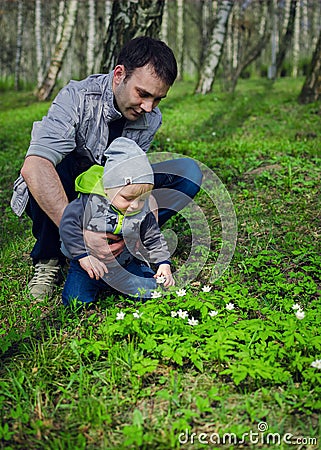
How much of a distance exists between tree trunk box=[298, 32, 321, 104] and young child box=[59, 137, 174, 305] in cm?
636

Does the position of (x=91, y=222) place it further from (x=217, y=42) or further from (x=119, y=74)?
(x=217, y=42)

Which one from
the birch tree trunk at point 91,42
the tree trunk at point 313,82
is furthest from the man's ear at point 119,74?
the birch tree trunk at point 91,42

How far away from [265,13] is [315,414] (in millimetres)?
29966

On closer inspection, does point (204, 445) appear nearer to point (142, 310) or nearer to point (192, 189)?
point (142, 310)

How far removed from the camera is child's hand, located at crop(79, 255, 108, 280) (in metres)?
2.87

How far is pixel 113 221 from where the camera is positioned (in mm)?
2965

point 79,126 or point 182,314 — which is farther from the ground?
point 79,126

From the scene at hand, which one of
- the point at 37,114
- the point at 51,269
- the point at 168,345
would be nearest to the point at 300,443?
the point at 168,345

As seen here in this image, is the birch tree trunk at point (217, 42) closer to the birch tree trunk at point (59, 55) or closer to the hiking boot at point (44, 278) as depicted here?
the birch tree trunk at point (59, 55)

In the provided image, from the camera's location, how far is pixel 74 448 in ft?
6.45

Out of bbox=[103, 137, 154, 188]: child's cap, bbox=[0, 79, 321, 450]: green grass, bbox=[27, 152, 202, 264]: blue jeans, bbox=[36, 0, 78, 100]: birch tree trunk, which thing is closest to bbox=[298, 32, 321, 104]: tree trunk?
bbox=[0, 79, 321, 450]: green grass

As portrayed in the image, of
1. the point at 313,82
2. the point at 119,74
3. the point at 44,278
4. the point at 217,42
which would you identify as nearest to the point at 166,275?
the point at 44,278

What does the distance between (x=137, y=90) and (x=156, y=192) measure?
0.85m

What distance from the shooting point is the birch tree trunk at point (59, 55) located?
1347cm
